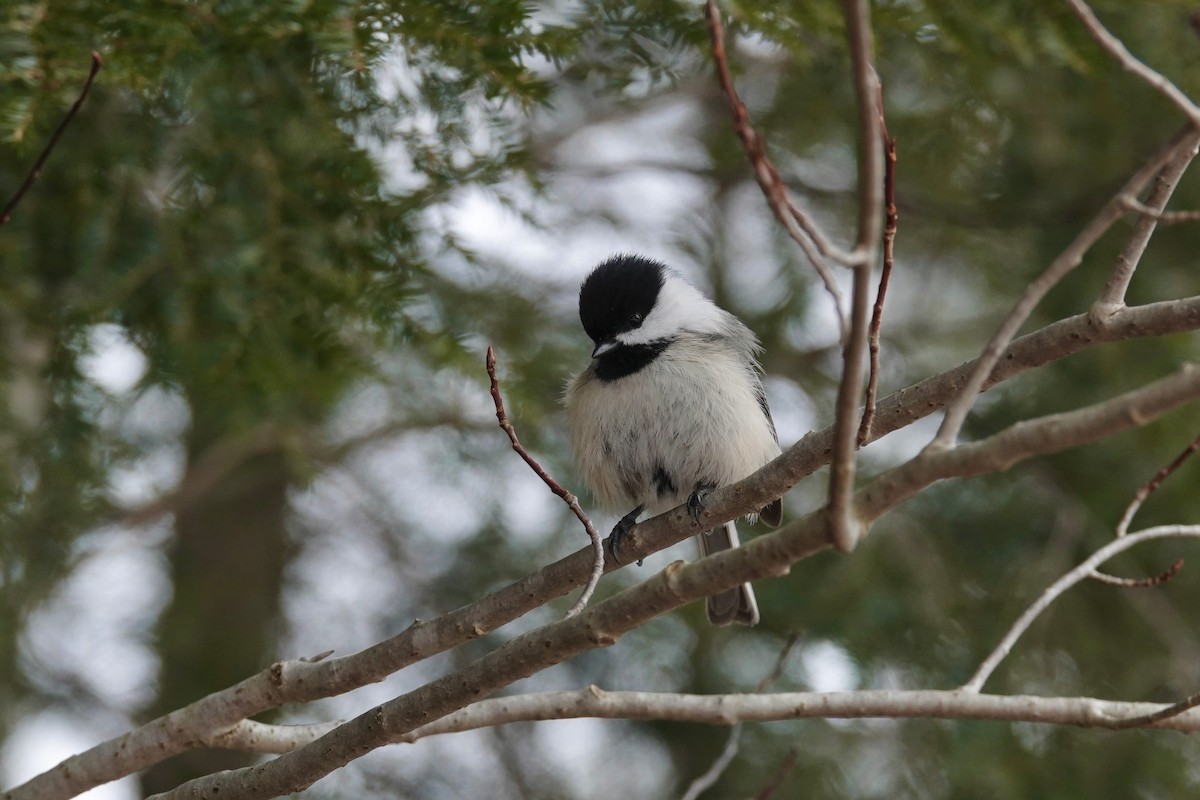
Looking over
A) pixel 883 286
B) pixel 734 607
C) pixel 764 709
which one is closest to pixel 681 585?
pixel 883 286

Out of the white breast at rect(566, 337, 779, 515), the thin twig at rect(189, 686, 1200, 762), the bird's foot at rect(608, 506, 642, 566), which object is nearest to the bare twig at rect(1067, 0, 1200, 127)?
the thin twig at rect(189, 686, 1200, 762)

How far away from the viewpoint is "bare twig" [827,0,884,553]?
4.38 ft

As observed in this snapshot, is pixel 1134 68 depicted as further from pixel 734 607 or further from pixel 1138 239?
pixel 734 607

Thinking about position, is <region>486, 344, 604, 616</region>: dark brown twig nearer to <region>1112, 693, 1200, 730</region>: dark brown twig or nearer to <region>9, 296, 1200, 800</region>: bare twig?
<region>9, 296, 1200, 800</region>: bare twig


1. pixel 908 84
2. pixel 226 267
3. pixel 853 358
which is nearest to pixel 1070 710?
pixel 853 358

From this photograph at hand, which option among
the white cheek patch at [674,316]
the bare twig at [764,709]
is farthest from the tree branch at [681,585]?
the white cheek patch at [674,316]

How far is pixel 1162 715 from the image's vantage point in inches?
84.4

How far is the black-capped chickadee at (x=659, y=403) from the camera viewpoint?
11.6 ft

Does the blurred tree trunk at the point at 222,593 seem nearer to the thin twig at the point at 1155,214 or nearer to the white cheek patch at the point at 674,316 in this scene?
the white cheek patch at the point at 674,316

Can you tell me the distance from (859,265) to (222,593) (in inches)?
187

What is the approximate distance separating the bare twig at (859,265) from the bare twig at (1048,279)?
0.16m

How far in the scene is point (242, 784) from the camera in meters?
2.28

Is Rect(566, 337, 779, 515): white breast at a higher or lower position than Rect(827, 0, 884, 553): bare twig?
lower

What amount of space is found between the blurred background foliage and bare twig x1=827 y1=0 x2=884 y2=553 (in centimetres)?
147
